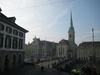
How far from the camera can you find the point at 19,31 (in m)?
37.2

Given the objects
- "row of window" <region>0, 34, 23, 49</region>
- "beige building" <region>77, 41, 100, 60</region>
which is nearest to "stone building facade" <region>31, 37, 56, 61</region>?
"beige building" <region>77, 41, 100, 60</region>

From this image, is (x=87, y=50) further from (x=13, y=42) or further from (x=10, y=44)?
(x=10, y=44)

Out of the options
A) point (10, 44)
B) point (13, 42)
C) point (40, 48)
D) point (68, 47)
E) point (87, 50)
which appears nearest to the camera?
point (10, 44)

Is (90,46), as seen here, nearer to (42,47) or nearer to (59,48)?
(59,48)

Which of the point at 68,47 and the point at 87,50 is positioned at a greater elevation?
the point at 68,47

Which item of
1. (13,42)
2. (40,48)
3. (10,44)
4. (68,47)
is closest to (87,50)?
(68,47)

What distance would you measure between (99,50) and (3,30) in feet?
224

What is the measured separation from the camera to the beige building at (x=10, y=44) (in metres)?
28.2

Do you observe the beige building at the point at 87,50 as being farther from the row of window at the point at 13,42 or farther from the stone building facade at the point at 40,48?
the row of window at the point at 13,42

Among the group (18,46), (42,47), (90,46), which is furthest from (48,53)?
(18,46)

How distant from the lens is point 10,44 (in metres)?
32.0

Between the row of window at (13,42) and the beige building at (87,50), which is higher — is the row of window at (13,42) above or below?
above

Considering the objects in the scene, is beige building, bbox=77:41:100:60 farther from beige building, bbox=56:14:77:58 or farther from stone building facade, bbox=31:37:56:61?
stone building facade, bbox=31:37:56:61

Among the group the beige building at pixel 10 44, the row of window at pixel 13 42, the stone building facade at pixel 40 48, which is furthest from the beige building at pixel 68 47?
the row of window at pixel 13 42
